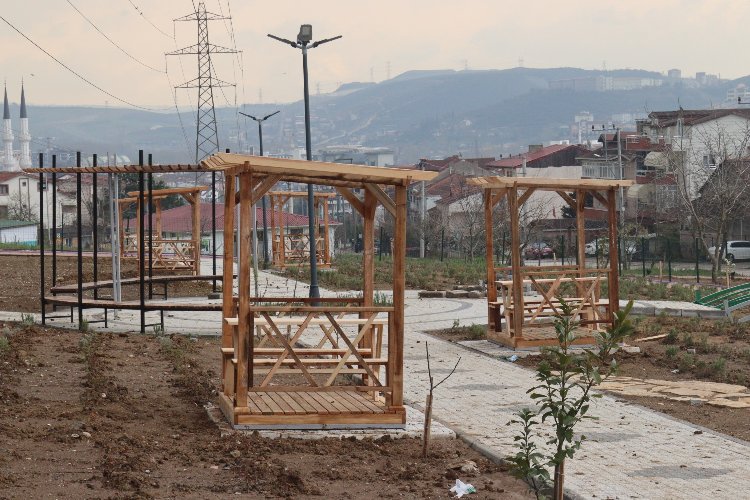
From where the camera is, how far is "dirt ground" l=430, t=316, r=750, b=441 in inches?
473

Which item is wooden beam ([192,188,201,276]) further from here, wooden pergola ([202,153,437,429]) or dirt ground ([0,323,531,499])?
wooden pergola ([202,153,437,429])

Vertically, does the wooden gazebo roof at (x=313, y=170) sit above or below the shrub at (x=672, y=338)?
above

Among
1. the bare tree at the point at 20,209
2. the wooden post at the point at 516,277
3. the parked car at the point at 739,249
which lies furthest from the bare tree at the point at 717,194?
the bare tree at the point at 20,209

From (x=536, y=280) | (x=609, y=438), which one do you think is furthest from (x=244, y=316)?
(x=536, y=280)

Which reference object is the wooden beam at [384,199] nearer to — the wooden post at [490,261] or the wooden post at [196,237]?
the wooden post at [490,261]

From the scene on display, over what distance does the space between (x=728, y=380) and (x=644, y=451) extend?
459cm

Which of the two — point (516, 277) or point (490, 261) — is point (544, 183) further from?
point (490, 261)

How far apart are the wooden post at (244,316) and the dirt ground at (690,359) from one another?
13.3 feet

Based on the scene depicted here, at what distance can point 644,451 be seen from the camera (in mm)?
10062

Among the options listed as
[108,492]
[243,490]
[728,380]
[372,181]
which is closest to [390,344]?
[372,181]

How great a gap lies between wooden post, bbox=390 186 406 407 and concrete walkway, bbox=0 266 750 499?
2.51ft

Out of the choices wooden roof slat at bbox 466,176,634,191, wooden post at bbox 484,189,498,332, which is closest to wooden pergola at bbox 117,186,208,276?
wooden post at bbox 484,189,498,332

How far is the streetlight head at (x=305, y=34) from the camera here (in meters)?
25.9

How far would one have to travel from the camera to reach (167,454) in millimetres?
9047
